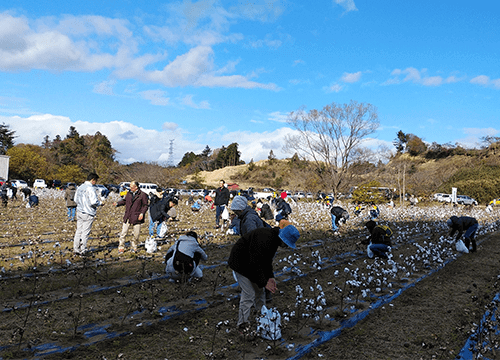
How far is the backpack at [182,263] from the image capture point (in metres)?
6.13

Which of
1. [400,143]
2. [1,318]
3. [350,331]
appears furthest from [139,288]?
[400,143]

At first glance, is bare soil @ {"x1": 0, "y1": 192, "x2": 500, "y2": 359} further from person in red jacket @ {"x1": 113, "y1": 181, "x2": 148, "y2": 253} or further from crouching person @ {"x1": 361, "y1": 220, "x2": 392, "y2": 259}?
person in red jacket @ {"x1": 113, "y1": 181, "x2": 148, "y2": 253}

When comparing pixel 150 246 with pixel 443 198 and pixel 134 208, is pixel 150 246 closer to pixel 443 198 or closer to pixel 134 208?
pixel 134 208

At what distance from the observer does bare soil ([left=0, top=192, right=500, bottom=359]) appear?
4.09 metres

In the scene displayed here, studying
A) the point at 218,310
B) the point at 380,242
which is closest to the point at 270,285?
the point at 218,310

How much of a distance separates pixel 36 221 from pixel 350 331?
14.3 metres

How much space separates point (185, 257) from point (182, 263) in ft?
0.48

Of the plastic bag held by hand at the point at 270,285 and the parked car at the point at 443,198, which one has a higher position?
the plastic bag held by hand at the point at 270,285

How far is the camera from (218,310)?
5293mm

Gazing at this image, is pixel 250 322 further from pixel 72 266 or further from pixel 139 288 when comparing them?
pixel 72 266

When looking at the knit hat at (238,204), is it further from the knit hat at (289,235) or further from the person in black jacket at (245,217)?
the knit hat at (289,235)

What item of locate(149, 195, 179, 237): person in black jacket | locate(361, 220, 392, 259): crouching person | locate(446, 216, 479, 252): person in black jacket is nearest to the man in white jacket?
locate(149, 195, 179, 237): person in black jacket

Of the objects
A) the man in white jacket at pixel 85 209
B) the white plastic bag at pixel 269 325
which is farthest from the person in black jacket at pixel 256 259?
the man in white jacket at pixel 85 209

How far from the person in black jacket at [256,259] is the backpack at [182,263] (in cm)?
212
